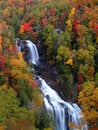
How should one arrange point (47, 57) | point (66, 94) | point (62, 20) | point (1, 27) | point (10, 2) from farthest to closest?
point (10, 2), point (62, 20), point (47, 57), point (1, 27), point (66, 94)

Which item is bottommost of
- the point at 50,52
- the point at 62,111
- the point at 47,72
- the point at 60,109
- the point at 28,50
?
the point at 62,111

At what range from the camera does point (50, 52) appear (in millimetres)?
69125

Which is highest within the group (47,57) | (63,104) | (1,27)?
(1,27)

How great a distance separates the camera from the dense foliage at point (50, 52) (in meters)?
46.7

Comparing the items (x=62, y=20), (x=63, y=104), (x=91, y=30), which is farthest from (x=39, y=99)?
(x=62, y=20)

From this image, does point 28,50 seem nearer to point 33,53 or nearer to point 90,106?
point 33,53

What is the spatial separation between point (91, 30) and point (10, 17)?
16.5 m

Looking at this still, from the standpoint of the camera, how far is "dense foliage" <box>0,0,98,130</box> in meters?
46.7

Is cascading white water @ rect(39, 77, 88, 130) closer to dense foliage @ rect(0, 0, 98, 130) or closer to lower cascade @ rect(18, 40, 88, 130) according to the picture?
lower cascade @ rect(18, 40, 88, 130)

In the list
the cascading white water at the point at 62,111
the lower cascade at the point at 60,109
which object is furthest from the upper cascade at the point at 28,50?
the cascading white water at the point at 62,111

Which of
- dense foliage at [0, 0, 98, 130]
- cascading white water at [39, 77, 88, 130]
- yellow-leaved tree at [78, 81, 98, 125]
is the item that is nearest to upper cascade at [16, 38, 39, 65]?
dense foliage at [0, 0, 98, 130]

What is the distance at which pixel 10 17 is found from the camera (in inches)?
3145

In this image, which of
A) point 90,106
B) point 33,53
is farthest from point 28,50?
point 90,106

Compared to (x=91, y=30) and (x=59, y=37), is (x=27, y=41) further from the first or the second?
(x=91, y=30)
